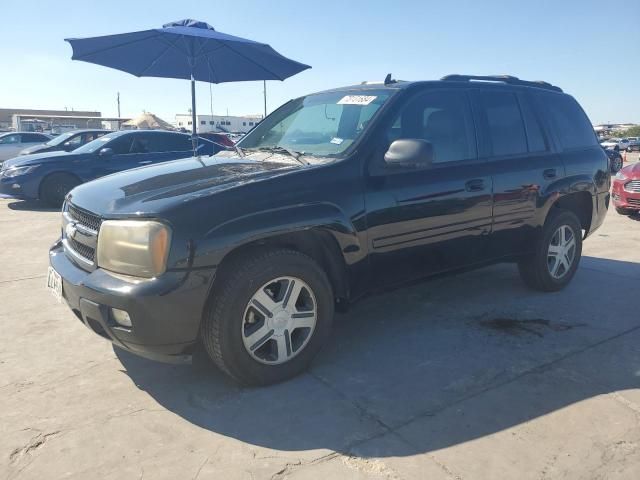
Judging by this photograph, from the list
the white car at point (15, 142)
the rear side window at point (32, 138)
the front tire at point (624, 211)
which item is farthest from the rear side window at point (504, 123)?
the rear side window at point (32, 138)

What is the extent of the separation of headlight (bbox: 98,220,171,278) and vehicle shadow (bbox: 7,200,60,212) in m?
8.30

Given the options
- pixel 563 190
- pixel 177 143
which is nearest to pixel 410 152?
pixel 563 190

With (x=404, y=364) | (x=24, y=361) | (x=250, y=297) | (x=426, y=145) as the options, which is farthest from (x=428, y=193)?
(x=24, y=361)

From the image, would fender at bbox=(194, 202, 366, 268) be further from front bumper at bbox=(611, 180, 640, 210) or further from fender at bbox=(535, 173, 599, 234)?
front bumper at bbox=(611, 180, 640, 210)

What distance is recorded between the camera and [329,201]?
3217 millimetres

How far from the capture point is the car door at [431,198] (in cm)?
350

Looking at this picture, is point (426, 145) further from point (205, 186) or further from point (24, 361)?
point (24, 361)

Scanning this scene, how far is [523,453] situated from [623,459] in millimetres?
458

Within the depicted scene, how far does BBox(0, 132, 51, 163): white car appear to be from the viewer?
19.6 metres

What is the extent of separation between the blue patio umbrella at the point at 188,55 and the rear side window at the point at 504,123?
4.45 m

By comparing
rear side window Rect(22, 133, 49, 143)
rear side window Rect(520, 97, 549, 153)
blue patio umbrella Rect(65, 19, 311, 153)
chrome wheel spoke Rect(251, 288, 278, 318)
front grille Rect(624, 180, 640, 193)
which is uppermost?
blue patio umbrella Rect(65, 19, 311, 153)

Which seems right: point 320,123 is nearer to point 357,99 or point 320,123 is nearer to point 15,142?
point 357,99

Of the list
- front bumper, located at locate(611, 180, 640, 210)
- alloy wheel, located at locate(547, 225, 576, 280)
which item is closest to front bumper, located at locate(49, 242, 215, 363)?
alloy wheel, located at locate(547, 225, 576, 280)

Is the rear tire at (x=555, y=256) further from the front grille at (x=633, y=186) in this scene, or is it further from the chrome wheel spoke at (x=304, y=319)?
the front grille at (x=633, y=186)
